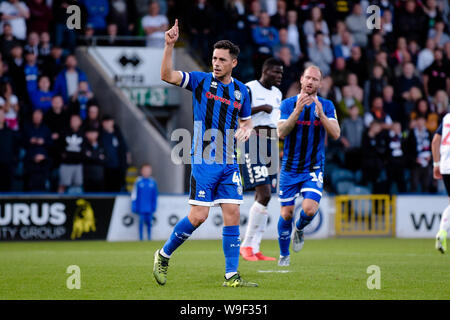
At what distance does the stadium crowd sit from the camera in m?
17.9

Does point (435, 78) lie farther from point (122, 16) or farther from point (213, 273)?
point (213, 273)

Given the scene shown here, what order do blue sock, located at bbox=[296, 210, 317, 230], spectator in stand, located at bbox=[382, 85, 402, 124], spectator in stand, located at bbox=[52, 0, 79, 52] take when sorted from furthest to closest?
spectator in stand, located at bbox=[382, 85, 402, 124], spectator in stand, located at bbox=[52, 0, 79, 52], blue sock, located at bbox=[296, 210, 317, 230]

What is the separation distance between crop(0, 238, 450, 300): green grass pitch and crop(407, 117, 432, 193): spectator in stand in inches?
206

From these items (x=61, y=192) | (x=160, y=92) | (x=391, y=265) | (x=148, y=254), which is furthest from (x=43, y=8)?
(x=391, y=265)

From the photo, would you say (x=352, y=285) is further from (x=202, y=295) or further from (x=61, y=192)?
(x=61, y=192)

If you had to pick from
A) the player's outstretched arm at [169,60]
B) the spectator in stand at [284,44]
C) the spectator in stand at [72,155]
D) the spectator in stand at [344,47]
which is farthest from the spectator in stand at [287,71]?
the player's outstretched arm at [169,60]

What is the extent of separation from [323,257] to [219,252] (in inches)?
78.0

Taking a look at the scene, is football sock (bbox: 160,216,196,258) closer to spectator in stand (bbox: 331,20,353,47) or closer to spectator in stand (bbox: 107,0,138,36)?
spectator in stand (bbox: 107,0,138,36)

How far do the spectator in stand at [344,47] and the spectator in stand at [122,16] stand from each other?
→ 5296mm

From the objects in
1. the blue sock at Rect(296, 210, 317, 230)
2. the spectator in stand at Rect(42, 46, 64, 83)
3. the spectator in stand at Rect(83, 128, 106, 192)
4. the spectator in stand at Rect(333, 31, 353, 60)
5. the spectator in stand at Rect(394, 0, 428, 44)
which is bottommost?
the blue sock at Rect(296, 210, 317, 230)

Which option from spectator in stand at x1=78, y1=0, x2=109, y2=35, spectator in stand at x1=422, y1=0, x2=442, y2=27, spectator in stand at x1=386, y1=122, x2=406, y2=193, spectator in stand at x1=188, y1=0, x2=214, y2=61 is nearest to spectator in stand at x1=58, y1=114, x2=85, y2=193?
spectator in stand at x1=78, y1=0, x2=109, y2=35

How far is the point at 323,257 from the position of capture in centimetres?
1262

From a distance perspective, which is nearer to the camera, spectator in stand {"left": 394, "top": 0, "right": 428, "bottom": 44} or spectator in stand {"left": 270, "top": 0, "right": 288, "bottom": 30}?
spectator in stand {"left": 270, "top": 0, "right": 288, "bottom": 30}

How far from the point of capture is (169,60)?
8078 mm
